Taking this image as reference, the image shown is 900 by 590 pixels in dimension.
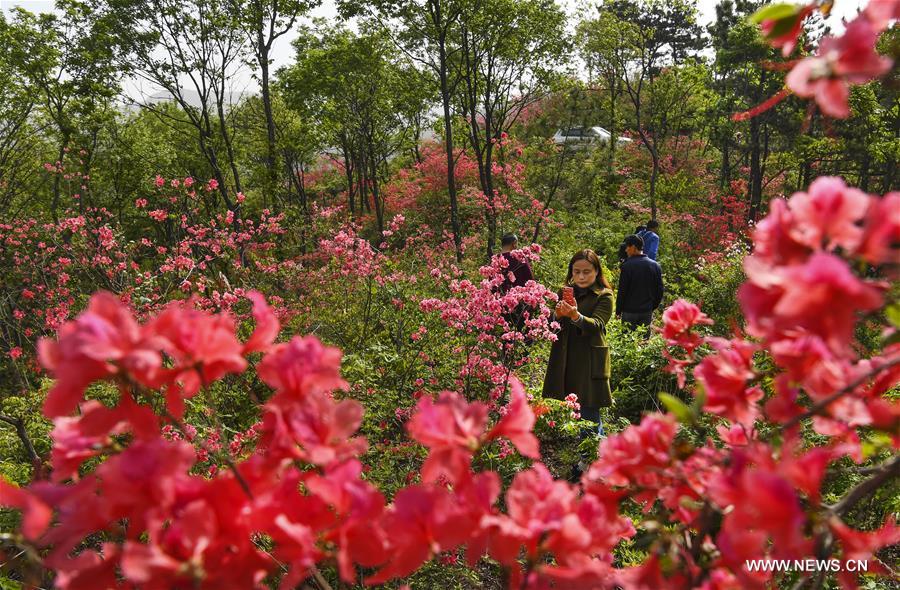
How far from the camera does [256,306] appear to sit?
0.68m

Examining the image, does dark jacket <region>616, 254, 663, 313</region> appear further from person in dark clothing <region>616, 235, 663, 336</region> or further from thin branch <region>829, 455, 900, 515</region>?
thin branch <region>829, 455, 900, 515</region>

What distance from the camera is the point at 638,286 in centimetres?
580

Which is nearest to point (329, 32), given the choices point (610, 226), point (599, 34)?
point (599, 34)

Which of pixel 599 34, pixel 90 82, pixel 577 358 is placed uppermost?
pixel 599 34

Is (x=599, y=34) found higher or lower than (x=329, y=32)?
lower

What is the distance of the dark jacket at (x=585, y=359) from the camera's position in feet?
11.9

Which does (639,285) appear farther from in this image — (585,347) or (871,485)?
(871,485)

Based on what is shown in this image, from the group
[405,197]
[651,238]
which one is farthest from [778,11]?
[405,197]

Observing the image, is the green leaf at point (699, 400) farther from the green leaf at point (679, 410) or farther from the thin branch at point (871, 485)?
the thin branch at point (871, 485)

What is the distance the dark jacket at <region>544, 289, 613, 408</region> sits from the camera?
3621 mm

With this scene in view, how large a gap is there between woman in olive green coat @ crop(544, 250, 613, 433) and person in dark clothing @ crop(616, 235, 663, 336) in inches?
82.3

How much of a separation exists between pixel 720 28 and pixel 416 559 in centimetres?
2431

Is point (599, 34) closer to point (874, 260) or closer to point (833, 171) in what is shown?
point (833, 171)

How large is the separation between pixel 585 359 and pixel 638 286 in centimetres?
249
